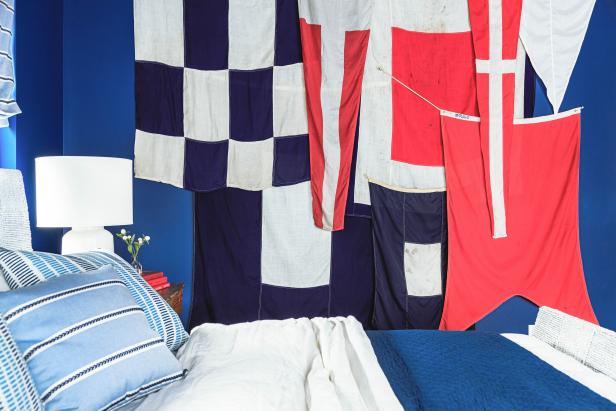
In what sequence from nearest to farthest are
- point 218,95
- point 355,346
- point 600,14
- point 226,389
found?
point 226,389 → point 355,346 → point 218,95 → point 600,14

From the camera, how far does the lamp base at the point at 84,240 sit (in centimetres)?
160

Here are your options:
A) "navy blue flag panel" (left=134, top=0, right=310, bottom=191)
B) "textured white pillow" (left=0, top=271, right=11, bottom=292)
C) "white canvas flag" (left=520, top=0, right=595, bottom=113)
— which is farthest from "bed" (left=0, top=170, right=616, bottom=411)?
"white canvas flag" (left=520, top=0, right=595, bottom=113)

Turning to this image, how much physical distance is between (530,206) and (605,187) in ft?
2.09

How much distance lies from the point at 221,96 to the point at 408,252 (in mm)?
1493

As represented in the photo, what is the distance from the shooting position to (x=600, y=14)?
2.43 meters

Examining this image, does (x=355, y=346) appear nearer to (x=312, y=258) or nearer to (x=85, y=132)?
(x=312, y=258)

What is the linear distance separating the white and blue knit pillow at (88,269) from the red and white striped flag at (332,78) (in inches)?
49.6

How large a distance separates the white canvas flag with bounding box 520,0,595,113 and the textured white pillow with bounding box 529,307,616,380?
5.17 ft

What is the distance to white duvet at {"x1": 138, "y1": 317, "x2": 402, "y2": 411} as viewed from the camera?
0.83 metres

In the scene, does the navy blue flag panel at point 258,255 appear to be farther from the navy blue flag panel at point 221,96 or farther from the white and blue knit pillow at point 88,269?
the white and blue knit pillow at point 88,269

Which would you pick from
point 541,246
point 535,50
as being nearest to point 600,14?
point 535,50

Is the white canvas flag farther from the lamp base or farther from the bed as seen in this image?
the lamp base

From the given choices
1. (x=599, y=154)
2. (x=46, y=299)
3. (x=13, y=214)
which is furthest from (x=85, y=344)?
(x=599, y=154)

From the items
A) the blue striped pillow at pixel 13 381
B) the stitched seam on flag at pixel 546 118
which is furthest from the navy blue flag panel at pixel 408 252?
the blue striped pillow at pixel 13 381
